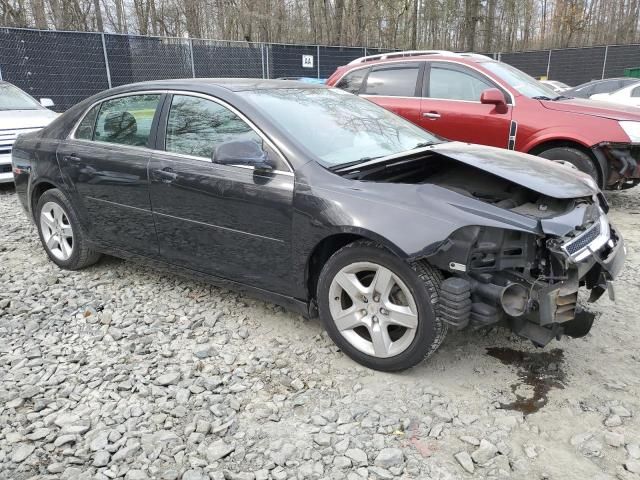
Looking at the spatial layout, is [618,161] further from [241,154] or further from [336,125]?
[241,154]

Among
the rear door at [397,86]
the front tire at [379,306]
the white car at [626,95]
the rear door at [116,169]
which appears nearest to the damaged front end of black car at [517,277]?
the front tire at [379,306]

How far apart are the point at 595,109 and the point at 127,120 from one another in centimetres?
494

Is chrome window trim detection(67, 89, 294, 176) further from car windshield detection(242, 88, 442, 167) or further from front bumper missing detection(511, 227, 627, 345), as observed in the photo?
front bumper missing detection(511, 227, 627, 345)

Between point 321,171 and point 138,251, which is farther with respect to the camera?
point 138,251

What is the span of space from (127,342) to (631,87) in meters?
14.9

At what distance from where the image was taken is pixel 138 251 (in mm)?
4035

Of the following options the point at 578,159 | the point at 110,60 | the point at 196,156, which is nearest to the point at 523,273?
the point at 196,156

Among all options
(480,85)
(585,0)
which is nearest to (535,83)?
(480,85)

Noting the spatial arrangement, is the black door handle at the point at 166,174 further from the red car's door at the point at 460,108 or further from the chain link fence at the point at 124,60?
the chain link fence at the point at 124,60

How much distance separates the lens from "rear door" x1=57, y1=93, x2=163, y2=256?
384cm

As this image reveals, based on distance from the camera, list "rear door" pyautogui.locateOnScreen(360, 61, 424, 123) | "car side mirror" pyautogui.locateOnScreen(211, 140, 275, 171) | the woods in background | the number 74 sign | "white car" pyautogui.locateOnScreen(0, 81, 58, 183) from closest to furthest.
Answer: "car side mirror" pyautogui.locateOnScreen(211, 140, 275, 171) → "rear door" pyautogui.locateOnScreen(360, 61, 424, 123) → "white car" pyautogui.locateOnScreen(0, 81, 58, 183) → the number 74 sign → the woods in background

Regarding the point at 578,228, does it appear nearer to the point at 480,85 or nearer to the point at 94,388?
the point at 94,388

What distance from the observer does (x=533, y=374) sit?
9.84 ft

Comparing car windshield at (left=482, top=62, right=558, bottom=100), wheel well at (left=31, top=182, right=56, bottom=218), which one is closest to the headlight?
car windshield at (left=482, top=62, right=558, bottom=100)
